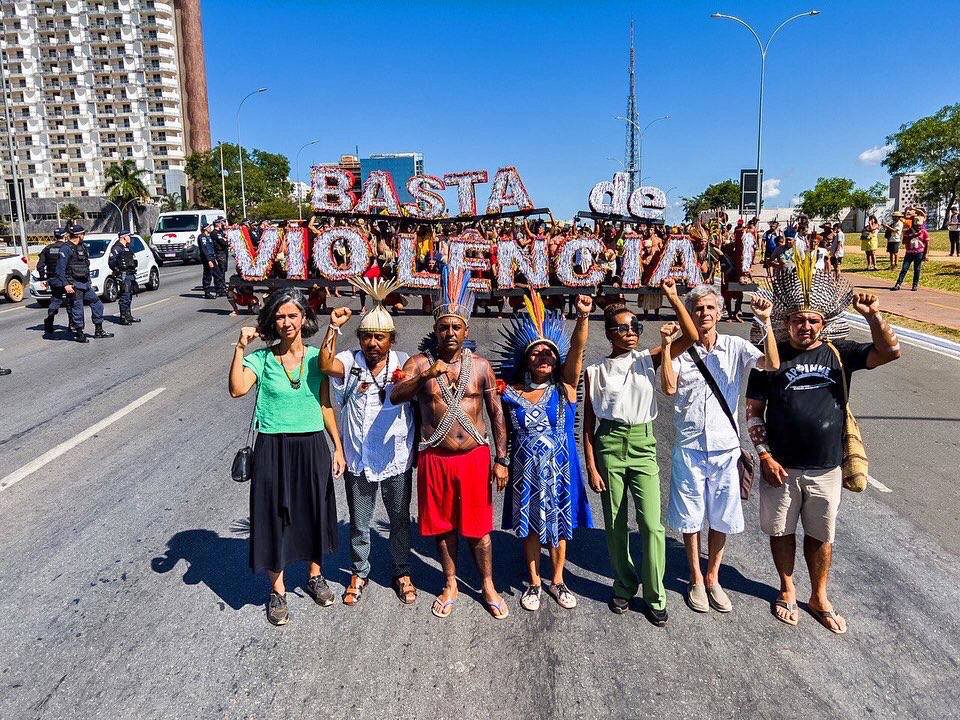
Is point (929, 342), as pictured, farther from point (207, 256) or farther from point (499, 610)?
point (207, 256)

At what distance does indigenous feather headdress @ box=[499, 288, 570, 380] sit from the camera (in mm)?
4102

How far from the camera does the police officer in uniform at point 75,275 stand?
41.7 ft

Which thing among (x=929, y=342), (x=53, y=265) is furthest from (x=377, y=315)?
(x=929, y=342)

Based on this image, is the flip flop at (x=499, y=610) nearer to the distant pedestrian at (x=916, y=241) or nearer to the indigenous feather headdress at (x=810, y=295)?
the indigenous feather headdress at (x=810, y=295)

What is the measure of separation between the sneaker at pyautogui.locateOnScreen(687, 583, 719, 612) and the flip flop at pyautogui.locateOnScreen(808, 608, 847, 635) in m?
0.59

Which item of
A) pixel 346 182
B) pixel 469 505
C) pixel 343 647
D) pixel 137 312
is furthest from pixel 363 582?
pixel 137 312

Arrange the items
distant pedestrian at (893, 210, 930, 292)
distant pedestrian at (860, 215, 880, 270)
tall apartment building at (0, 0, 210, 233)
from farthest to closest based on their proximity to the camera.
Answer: tall apartment building at (0, 0, 210, 233) → distant pedestrian at (860, 215, 880, 270) → distant pedestrian at (893, 210, 930, 292)

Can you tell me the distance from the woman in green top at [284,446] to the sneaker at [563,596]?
1389mm

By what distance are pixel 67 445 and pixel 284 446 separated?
440cm

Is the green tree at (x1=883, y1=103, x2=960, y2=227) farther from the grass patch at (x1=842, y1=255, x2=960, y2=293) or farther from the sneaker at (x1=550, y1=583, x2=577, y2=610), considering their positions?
the sneaker at (x1=550, y1=583, x2=577, y2=610)

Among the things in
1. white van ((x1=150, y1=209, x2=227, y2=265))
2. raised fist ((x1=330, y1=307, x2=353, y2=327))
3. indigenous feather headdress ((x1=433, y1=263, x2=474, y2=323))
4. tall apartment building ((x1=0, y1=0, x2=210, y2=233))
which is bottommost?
raised fist ((x1=330, y1=307, x2=353, y2=327))

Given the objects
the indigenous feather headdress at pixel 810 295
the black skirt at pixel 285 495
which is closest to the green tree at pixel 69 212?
the black skirt at pixel 285 495

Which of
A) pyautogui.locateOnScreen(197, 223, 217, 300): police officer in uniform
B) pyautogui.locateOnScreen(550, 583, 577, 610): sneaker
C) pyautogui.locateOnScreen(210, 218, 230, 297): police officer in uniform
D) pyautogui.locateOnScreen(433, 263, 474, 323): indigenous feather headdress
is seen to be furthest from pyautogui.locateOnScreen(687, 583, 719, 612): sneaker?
pyautogui.locateOnScreen(197, 223, 217, 300): police officer in uniform

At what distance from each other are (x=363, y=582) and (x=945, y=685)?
3043 millimetres
